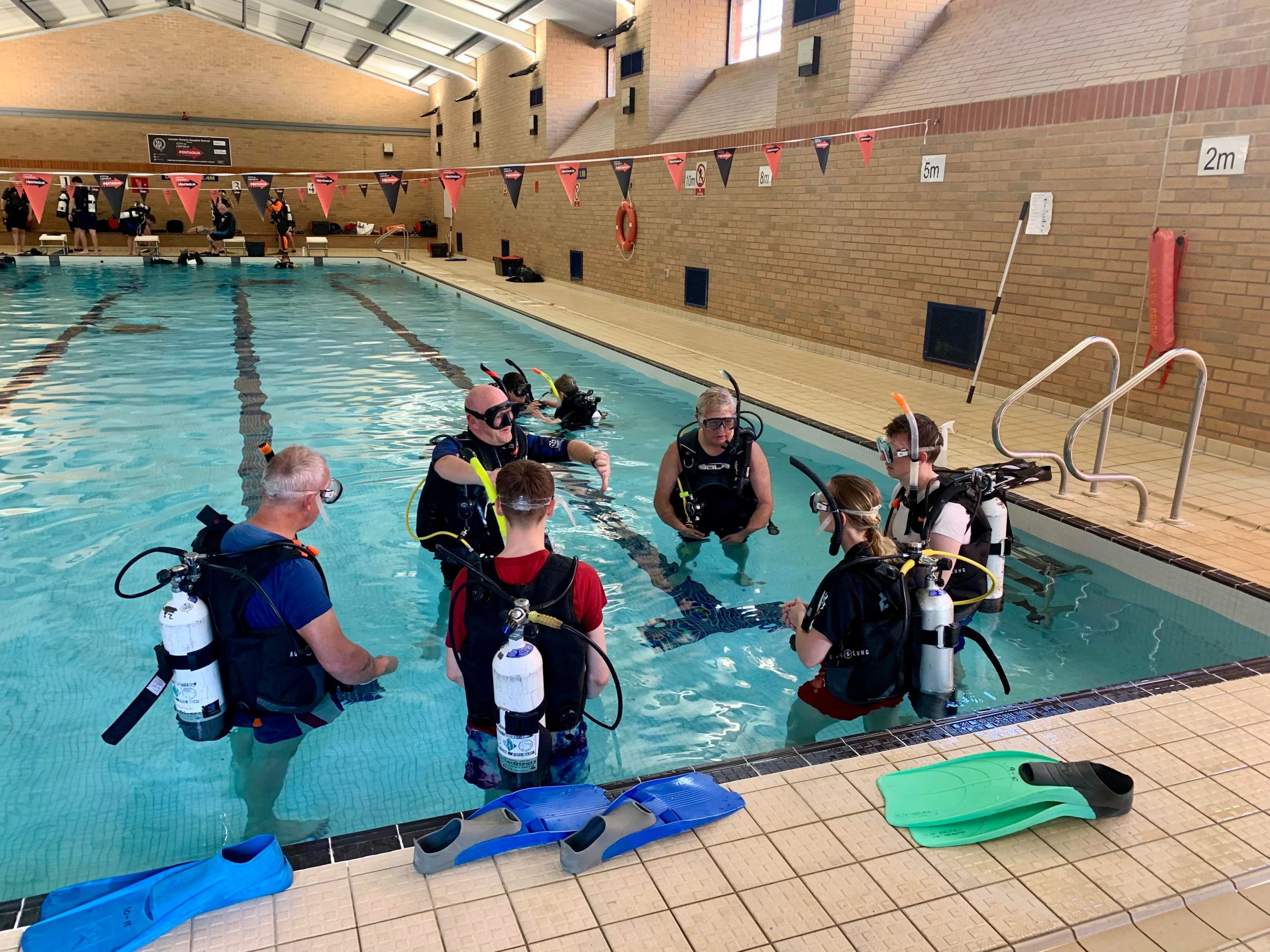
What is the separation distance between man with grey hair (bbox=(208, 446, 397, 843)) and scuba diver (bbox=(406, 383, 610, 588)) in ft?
2.88

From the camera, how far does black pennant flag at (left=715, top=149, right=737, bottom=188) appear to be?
11.2m

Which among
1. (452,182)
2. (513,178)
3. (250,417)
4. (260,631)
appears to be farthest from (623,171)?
(260,631)

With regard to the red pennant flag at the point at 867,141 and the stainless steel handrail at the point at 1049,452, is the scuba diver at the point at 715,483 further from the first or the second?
the red pennant flag at the point at 867,141

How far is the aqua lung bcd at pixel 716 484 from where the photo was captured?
4582mm

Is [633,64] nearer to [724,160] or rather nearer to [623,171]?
[623,171]

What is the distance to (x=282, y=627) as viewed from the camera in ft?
8.87

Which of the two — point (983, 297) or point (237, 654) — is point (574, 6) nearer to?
point (983, 297)

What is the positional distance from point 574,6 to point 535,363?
987 cm

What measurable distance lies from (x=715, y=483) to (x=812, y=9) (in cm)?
813

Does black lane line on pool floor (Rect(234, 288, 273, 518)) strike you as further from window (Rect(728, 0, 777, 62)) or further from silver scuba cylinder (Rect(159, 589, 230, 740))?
window (Rect(728, 0, 777, 62))

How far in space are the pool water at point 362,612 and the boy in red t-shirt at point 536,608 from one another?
31.0 inches

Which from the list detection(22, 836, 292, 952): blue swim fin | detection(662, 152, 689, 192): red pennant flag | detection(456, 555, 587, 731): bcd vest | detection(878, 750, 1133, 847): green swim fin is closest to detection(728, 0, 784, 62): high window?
detection(662, 152, 689, 192): red pennant flag

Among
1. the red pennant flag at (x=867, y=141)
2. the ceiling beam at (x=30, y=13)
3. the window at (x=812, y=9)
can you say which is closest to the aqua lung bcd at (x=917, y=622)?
the red pennant flag at (x=867, y=141)

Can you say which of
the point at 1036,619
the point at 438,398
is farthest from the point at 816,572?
the point at 438,398
